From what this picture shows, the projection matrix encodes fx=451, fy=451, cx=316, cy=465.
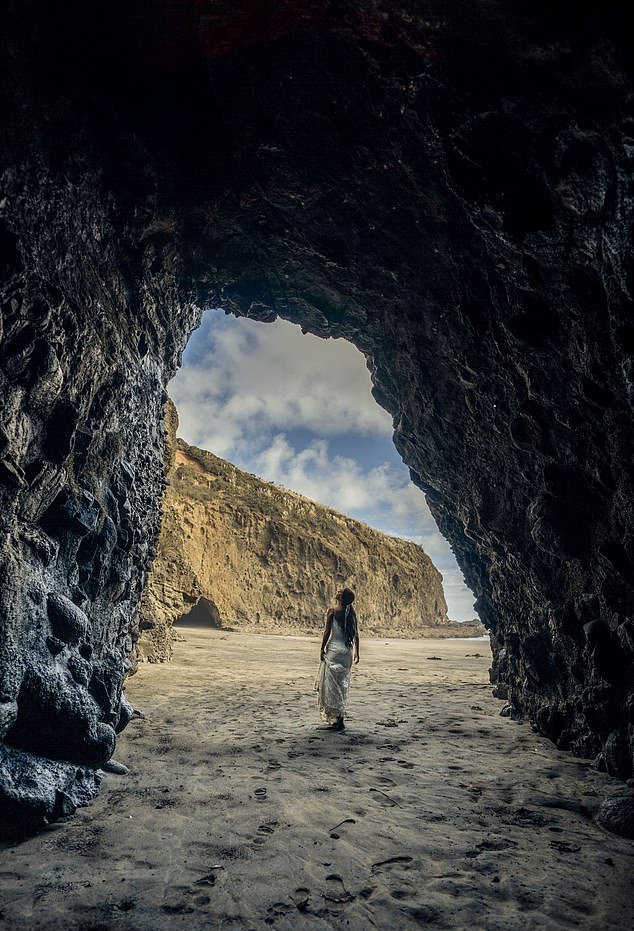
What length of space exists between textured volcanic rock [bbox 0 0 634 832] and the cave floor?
841 mm

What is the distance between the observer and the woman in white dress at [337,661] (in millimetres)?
5930

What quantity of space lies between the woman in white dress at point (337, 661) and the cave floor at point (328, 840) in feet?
1.00

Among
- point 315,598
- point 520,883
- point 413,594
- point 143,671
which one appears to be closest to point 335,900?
point 520,883

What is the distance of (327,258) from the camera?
19.3 feet

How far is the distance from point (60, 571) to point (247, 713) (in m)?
3.79

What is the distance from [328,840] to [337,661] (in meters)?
3.25

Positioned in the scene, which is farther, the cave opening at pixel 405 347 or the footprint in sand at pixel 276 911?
the cave opening at pixel 405 347

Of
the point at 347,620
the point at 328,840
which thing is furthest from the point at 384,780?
the point at 347,620

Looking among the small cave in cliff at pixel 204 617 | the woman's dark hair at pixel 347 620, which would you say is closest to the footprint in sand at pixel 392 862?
the woman's dark hair at pixel 347 620

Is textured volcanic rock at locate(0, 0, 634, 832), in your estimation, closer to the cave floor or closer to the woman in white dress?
the cave floor

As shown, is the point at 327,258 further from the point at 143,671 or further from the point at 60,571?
the point at 143,671

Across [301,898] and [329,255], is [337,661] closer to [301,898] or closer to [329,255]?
[301,898]

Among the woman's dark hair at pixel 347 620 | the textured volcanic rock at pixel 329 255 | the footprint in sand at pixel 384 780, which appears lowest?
the footprint in sand at pixel 384 780

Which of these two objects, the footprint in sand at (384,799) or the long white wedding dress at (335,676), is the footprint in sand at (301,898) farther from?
the long white wedding dress at (335,676)
